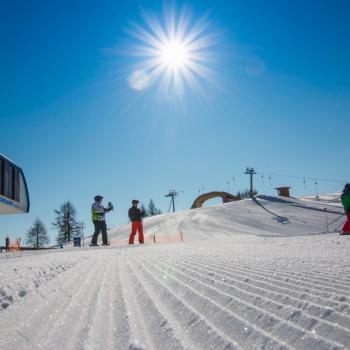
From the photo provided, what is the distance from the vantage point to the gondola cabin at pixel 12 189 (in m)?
13.0

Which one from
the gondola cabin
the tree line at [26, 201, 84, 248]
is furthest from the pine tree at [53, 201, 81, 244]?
the gondola cabin

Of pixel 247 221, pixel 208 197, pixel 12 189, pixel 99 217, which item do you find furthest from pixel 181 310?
pixel 208 197

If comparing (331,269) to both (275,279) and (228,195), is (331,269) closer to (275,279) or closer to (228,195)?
(275,279)

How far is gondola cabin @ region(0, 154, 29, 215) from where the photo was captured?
12989 mm

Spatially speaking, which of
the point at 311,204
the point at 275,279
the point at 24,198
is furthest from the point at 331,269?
the point at 311,204

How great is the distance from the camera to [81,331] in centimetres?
133

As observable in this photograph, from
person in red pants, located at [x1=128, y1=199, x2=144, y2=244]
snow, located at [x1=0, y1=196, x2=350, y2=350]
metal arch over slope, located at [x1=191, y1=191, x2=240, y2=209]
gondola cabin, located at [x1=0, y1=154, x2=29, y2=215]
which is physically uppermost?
metal arch over slope, located at [x1=191, y1=191, x2=240, y2=209]

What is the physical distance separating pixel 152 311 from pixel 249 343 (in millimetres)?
639

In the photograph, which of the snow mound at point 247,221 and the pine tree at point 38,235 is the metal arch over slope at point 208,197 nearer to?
the snow mound at point 247,221

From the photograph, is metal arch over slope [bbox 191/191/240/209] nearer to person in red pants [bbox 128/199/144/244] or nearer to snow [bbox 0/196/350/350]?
person in red pants [bbox 128/199/144/244]

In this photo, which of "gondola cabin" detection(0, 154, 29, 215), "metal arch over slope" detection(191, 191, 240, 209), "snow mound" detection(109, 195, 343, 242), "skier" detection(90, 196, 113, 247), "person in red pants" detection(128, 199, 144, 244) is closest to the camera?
"skier" detection(90, 196, 113, 247)

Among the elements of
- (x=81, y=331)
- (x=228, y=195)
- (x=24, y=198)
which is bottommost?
(x=81, y=331)

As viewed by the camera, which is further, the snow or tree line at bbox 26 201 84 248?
tree line at bbox 26 201 84 248

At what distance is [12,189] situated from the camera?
45.7ft
